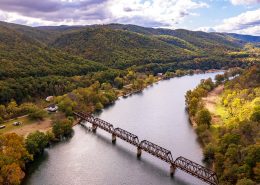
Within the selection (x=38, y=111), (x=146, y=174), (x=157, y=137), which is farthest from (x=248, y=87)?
(x=38, y=111)

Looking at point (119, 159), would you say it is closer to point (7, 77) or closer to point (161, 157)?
point (161, 157)

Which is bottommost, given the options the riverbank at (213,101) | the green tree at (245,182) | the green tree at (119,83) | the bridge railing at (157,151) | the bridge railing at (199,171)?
the green tree at (119,83)

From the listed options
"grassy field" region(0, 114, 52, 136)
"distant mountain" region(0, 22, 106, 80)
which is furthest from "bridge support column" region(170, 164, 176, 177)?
"distant mountain" region(0, 22, 106, 80)

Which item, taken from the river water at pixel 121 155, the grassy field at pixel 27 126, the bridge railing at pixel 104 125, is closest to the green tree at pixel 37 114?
the grassy field at pixel 27 126

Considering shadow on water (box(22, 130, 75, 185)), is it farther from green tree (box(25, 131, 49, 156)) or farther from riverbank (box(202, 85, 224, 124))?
riverbank (box(202, 85, 224, 124))

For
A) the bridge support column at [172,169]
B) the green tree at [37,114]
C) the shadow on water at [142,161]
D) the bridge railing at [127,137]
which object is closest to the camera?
the shadow on water at [142,161]

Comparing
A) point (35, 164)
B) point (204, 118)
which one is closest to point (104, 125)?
point (35, 164)

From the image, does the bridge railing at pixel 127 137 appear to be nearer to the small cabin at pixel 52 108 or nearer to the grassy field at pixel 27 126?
the grassy field at pixel 27 126

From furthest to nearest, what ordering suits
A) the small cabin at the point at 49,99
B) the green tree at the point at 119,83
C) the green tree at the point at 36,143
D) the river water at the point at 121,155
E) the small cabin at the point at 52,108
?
1. the green tree at the point at 119,83
2. the small cabin at the point at 49,99
3. the small cabin at the point at 52,108
4. the green tree at the point at 36,143
5. the river water at the point at 121,155
